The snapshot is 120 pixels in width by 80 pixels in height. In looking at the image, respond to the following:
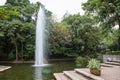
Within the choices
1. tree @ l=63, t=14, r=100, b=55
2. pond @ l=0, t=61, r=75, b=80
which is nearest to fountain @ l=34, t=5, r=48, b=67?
tree @ l=63, t=14, r=100, b=55

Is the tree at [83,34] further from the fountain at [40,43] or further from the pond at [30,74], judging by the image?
the pond at [30,74]

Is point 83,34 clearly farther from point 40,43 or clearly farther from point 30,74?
point 30,74

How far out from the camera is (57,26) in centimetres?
2931

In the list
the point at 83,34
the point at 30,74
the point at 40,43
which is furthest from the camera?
the point at 83,34

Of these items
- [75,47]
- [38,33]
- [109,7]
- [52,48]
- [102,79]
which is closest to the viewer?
[102,79]

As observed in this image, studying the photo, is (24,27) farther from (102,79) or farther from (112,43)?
(102,79)

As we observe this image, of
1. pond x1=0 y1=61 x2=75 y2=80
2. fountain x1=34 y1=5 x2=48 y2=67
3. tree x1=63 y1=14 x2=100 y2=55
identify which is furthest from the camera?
tree x1=63 y1=14 x2=100 y2=55

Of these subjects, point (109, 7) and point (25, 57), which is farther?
point (25, 57)

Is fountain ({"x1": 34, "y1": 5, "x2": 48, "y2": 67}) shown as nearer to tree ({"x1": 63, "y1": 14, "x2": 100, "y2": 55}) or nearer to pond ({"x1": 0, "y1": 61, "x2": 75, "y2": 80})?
tree ({"x1": 63, "y1": 14, "x2": 100, "y2": 55})

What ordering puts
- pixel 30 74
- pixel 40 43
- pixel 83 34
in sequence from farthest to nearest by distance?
pixel 83 34
pixel 40 43
pixel 30 74

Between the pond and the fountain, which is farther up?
the fountain

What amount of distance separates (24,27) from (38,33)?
335cm

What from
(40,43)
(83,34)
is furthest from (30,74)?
(83,34)

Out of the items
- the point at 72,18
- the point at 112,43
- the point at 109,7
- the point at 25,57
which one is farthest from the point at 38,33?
the point at 109,7
